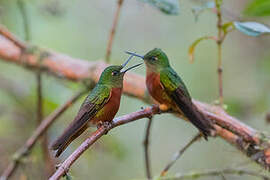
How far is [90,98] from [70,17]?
4.35 m

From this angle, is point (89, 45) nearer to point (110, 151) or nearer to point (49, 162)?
point (110, 151)

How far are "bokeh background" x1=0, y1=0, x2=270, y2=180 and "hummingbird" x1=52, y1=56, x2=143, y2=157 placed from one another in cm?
137

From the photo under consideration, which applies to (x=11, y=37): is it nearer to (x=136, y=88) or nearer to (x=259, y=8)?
(x=136, y=88)

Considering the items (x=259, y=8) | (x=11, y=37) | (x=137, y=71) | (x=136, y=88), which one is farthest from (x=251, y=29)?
(x=137, y=71)

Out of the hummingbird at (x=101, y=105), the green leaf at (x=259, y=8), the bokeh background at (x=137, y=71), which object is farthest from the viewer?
the bokeh background at (x=137, y=71)

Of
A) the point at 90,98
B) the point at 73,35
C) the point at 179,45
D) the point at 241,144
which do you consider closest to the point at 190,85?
the point at 179,45

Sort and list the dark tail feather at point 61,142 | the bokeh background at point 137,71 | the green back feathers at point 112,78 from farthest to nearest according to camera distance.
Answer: the bokeh background at point 137,71 → the green back feathers at point 112,78 → the dark tail feather at point 61,142

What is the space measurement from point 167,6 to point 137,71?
309cm

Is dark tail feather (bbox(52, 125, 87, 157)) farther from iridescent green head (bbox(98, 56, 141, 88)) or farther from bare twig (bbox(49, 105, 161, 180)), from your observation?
iridescent green head (bbox(98, 56, 141, 88))

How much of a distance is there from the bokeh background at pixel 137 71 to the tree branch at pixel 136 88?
211 millimetres

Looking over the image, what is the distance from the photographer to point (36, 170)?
3.42 meters

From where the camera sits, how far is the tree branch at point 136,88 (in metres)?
2.05

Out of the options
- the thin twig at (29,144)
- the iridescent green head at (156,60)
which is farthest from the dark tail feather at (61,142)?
the thin twig at (29,144)

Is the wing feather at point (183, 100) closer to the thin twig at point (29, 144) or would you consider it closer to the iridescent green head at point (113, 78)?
the iridescent green head at point (113, 78)
